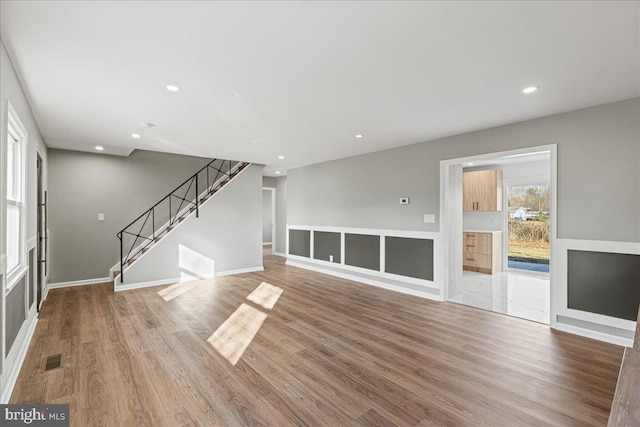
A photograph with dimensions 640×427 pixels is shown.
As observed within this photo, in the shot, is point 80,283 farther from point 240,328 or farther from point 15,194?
point 240,328

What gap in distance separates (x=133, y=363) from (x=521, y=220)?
8.37 m

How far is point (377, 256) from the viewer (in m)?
5.88

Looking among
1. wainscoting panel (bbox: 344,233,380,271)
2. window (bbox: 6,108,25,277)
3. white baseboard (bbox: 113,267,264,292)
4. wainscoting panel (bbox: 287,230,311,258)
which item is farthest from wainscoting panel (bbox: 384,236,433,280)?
window (bbox: 6,108,25,277)

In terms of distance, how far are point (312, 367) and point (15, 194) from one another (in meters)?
3.52

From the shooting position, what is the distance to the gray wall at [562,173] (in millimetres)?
3244

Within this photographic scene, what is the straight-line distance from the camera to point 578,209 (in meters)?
3.55

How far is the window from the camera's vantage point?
9.69ft

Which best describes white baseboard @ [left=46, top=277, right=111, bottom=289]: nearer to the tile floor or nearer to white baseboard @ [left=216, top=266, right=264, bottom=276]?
white baseboard @ [left=216, top=266, right=264, bottom=276]

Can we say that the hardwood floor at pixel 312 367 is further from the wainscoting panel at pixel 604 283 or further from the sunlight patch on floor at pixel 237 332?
the wainscoting panel at pixel 604 283

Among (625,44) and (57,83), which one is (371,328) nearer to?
(625,44)

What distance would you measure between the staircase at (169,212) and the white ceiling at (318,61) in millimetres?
2668

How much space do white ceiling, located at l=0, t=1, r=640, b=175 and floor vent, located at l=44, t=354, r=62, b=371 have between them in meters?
2.66

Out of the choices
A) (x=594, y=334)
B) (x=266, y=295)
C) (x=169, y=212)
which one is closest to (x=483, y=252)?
(x=594, y=334)

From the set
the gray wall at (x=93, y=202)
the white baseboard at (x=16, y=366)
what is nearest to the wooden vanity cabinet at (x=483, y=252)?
the gray wall at (x=93, y=202)
